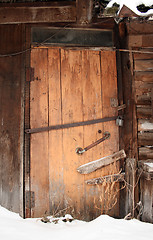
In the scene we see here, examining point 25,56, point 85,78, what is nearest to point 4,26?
point 25,56

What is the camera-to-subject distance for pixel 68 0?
3.34 metres

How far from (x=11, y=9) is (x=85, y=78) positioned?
4.88 ft

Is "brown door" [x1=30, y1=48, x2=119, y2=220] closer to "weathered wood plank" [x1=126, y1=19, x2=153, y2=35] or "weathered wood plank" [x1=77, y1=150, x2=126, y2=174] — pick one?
"weathered wood plank" [x1=77, y1=150, x2=126, y2=174]

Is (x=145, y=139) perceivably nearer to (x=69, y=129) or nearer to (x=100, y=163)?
(x=100, y=163)

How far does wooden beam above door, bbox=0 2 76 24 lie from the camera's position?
Answer: 10.6 feet

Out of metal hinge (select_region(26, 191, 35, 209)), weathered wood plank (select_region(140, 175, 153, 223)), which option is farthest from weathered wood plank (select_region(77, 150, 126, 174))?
metal hinge (select_region(26, 191, 35, 209))

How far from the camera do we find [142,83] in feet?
10.9

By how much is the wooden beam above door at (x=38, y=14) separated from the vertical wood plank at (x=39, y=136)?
1.48ft

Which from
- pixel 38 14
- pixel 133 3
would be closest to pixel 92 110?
Result: pixel 133 3

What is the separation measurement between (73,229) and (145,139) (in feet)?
5.24

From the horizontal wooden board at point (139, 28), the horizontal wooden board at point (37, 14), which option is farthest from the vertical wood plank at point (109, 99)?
the horizontal wooden board at point (37, 14)

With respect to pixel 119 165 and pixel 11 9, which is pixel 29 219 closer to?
pixel 119 165

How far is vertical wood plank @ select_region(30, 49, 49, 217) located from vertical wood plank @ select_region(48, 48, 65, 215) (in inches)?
2.3

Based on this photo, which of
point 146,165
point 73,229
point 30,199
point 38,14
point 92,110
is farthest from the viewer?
point 92,110
